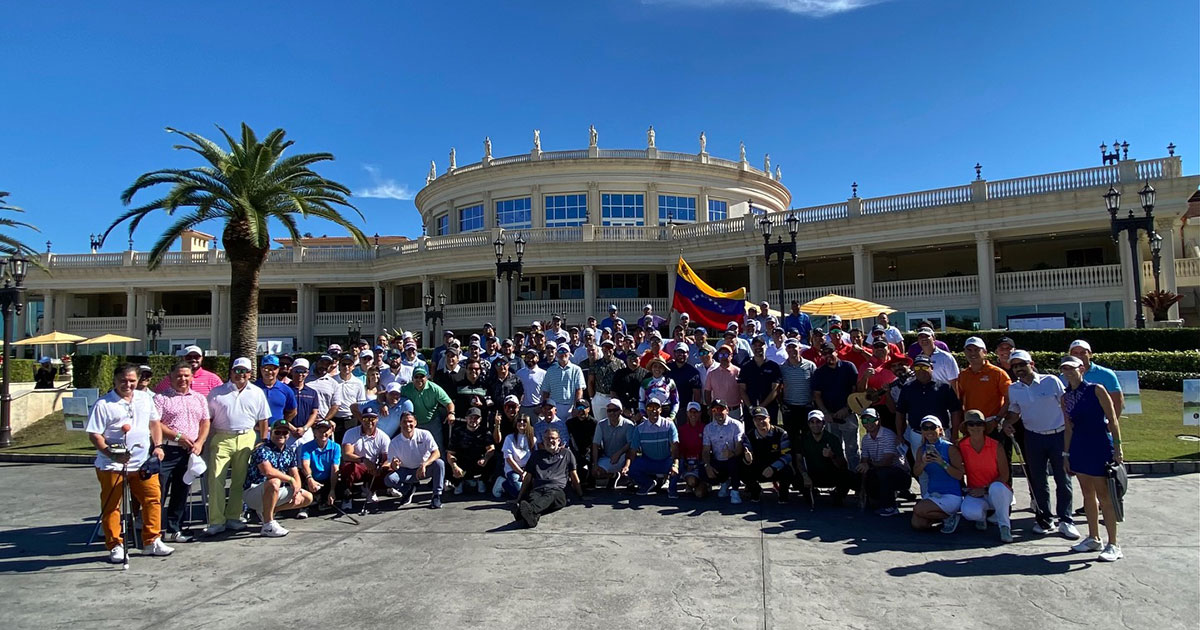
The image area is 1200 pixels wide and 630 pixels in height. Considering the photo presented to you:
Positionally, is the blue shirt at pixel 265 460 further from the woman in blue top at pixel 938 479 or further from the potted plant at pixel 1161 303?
the potted plant at pixel 1161 303

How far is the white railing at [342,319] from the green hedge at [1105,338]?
33.9 m

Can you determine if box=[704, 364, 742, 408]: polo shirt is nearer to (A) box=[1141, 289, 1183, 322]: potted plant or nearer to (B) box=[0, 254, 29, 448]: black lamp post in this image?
(B) box=[0, 254, 29, 448]: black lamp post

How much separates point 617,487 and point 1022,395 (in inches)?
215

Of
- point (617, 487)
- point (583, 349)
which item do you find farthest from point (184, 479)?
point (583, 349)

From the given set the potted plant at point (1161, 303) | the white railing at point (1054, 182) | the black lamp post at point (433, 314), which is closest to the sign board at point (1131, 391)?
the potted plant at point (1161, 303)

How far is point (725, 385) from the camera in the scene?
10.3 metres

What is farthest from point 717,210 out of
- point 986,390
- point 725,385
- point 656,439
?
point 986,390

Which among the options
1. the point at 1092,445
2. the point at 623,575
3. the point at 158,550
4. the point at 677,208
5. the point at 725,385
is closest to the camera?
the point at 623,575

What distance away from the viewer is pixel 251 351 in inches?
864

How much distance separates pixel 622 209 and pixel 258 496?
36.3m

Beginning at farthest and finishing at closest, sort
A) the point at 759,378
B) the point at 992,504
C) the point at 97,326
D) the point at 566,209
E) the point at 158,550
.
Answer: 1. the point at 97,326
2. the point at 566,209
3. the point at 759,378
4. the point at 992,504
5. the point at 158,550

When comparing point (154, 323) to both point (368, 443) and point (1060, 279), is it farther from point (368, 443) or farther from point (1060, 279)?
point (1060, 279)

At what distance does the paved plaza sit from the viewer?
5223 mm

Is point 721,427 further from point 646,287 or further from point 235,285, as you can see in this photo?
point 646,287
